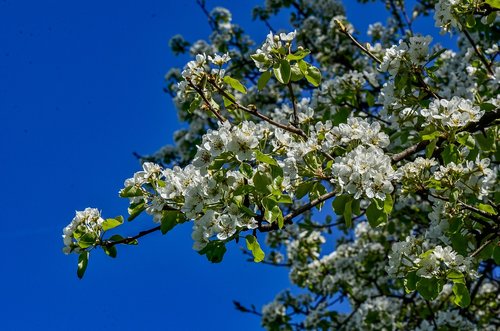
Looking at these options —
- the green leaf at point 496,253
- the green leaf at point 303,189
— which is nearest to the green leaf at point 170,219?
the green leaf at point 303,189

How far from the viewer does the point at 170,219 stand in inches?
114

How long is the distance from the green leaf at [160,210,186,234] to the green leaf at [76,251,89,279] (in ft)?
1.52

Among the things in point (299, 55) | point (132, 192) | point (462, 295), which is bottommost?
point (462, 295)

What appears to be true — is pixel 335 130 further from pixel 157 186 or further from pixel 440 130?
pixel 157 186

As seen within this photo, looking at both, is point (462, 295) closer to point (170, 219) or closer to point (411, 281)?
point (411, 281)

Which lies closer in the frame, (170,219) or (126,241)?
(170,219)

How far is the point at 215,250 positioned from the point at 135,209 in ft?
1.80

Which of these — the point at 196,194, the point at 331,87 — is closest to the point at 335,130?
the point at 196,194

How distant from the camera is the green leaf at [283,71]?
9.89 ft

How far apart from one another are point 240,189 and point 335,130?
60 centimetres

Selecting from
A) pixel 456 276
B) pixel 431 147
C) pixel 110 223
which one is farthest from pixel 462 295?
pixel 110 223

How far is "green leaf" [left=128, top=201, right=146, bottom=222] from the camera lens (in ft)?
9.92

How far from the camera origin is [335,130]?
2889 millimetres

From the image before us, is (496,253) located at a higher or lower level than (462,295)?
higher
